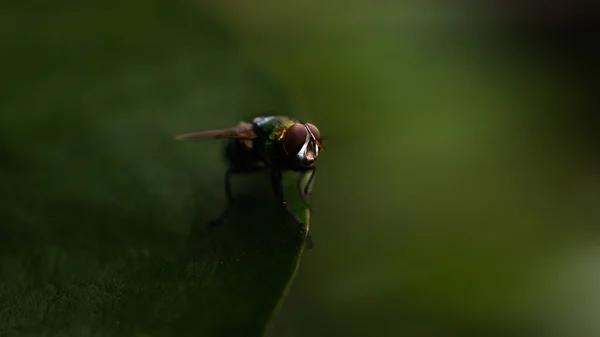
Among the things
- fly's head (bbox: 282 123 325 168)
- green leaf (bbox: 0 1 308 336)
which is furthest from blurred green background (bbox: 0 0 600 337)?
fly's head (bbox: 282 123 325 168)

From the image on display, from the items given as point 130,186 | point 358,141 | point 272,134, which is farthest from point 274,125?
point 358,141

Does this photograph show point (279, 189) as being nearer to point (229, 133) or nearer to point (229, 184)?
point (229, 184)

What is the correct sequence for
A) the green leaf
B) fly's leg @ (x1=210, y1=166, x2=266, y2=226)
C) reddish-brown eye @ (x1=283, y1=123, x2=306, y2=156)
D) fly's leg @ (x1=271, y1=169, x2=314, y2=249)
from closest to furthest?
1. the green leaf
2. fly's leg @ (x1=271, y1=169, x2=314, y2=249)
3. fly's leg @ (x1=210, y1=166, x2=266, y2=226)
4. reddish-brown eye @ (x1=283, y1=123, x2=306, y2=156)

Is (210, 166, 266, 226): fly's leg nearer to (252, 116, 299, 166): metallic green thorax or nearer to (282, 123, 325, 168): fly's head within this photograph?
(252, 116, 299, 166): metallic green thorax

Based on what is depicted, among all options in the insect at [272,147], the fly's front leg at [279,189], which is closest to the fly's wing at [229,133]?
the insect at [272,147]

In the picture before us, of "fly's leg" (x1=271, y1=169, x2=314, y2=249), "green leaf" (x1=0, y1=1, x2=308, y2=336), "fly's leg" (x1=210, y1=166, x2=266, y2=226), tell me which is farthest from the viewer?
"fly's leg" (x1=210, y1=166, x2=266, y2=226)

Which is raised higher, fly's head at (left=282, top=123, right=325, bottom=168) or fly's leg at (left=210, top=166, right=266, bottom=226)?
fly's head at (left=282, top=123, right=325, bottom=168)

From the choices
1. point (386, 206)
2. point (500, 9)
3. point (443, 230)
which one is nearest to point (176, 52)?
point (386, 206)
